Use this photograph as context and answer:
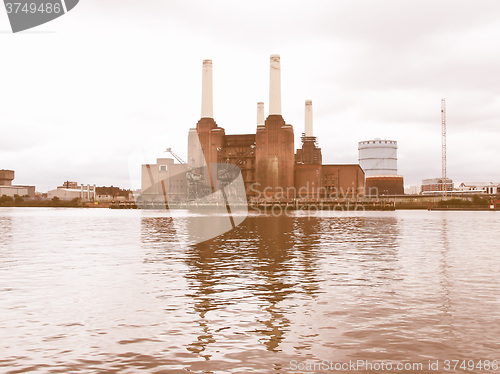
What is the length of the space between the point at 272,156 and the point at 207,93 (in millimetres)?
28163

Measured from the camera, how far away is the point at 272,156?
134 m

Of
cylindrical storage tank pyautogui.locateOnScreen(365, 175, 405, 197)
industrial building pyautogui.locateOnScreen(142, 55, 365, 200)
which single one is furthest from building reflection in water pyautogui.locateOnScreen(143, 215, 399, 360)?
cylindrical storage tank pyautogui.locateOnScreen(365, 175, 405, 197)

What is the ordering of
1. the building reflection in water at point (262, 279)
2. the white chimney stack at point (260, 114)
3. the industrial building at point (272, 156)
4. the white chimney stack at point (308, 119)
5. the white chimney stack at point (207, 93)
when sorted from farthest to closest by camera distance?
the white chimney stack at point (260, 114) < the white chimney stack at point (308, 119) < the white chimney stack at point (207, 93) < the industrial building at point (272, 156) < the building reflection in water at point (262, 279)

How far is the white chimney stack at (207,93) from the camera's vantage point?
454 ft

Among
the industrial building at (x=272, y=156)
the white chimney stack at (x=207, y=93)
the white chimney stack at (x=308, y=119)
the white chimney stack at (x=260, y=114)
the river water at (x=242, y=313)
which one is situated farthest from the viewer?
the white chimney stack at (x=260, y=114)

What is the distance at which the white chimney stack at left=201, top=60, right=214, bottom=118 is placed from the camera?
454 feet

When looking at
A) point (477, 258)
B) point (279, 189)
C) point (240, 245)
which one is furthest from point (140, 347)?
point (279, 189)

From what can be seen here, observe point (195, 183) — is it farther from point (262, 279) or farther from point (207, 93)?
point (262, 279)

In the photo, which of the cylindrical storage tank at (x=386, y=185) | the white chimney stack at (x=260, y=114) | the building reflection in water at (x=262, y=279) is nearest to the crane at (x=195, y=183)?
the white chimney stack at (x=260, y=114)

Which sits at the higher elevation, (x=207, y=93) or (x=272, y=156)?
(x=207, y=93)

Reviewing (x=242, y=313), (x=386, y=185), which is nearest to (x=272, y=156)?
(x=386, y=185)

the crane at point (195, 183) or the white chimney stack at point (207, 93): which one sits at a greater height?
the white chimney stack at point (207, 93)

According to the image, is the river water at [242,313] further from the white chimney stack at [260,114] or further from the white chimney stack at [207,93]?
the white chimney stack at [260,114]

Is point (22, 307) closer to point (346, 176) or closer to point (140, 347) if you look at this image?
point (140, 347)
